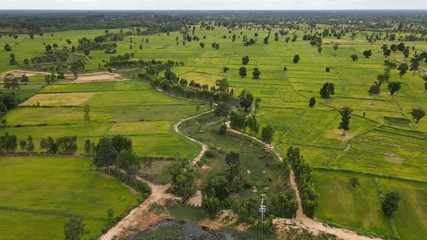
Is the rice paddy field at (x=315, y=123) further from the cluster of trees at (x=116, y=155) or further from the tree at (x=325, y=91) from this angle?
the cluster of trees at (x=116, y=155)

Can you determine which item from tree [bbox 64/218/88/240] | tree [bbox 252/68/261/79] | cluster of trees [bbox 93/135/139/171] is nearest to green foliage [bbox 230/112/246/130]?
cluster of trees [bbox 93/135/139/171]

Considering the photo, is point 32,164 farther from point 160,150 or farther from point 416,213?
point 416,213

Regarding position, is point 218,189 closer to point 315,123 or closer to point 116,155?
point 116,155

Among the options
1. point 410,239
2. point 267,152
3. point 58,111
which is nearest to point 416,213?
point 410,239

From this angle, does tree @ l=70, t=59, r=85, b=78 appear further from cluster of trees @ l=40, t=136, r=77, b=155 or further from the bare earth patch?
cluster of trees @ l=40, t=136, r=77, b=155

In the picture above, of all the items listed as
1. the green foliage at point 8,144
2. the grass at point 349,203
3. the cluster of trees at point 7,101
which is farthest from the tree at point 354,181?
the cluster of trees at point 7,101
